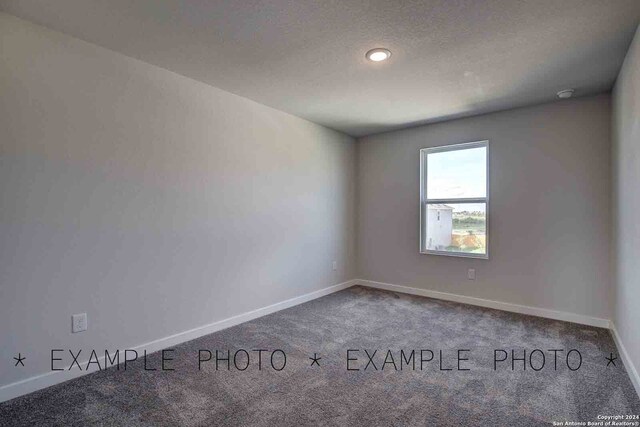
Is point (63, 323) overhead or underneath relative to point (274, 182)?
underneath

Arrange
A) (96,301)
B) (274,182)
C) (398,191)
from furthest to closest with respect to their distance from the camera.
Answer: (398,191) < (274,182) < (96,301)

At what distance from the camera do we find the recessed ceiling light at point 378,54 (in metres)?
2.48

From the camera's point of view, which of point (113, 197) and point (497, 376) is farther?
point (113, 197)

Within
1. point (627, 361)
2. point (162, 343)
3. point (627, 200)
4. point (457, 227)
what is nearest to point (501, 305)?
point (457, 227)

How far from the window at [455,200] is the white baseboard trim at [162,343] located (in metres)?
1.64

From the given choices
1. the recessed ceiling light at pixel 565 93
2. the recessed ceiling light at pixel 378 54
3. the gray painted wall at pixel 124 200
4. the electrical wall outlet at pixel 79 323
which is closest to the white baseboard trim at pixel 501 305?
the gray painted wall at pixel 124 200

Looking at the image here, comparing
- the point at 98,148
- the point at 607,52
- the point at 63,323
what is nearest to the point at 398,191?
the point at 607,52

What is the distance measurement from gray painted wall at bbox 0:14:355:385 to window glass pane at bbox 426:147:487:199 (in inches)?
77.6

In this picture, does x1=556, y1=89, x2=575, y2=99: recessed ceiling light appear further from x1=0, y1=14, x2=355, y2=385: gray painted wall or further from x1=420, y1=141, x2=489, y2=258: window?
x1=0, y1=14, x2=355, y2=385: gray painted wall

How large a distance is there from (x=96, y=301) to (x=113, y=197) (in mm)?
768

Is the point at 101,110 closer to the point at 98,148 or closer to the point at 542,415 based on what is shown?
the point at 98,148

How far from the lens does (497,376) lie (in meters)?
2.33

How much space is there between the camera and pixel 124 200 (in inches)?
102

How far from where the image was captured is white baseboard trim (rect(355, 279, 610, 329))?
3.40 meters
